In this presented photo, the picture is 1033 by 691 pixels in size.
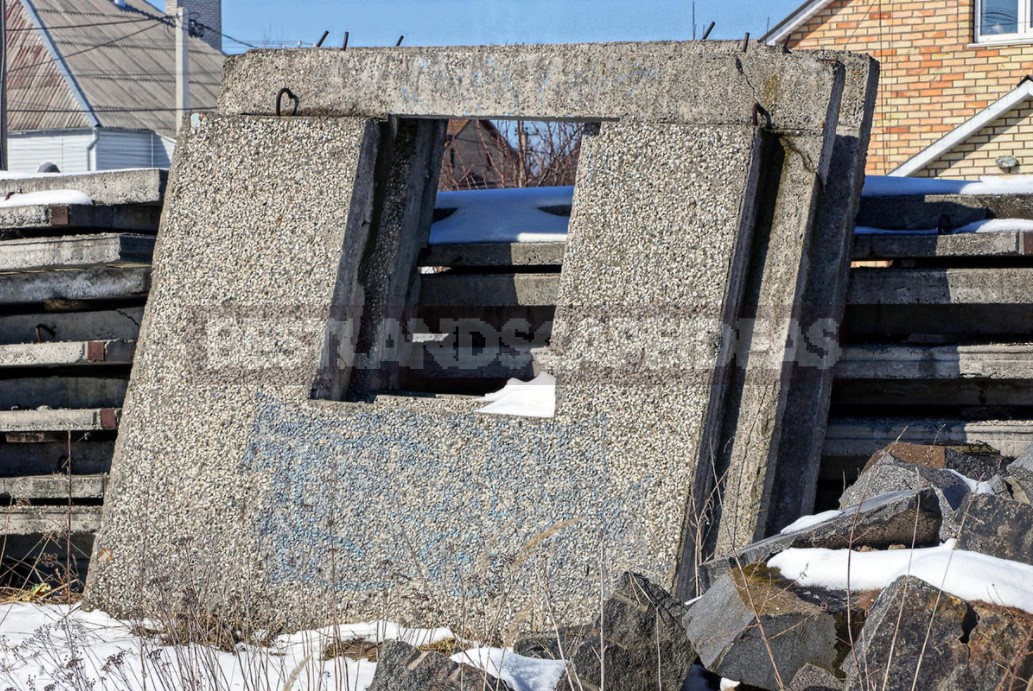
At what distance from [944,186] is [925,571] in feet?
8.17

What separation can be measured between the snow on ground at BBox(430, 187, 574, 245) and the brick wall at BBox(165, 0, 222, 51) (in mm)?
26057

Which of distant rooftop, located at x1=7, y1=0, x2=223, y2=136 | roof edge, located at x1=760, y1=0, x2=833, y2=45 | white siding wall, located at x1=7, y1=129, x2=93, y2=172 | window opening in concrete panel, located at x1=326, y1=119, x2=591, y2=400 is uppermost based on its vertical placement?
distant rooftop, located at x1=7, y1=0, x2=223, y2=136

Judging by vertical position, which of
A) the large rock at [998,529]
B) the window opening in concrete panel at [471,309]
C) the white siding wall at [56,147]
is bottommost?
the large rock at [998,529]

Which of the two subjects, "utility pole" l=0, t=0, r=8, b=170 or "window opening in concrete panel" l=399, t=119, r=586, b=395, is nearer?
"window opening in concrete panel" l=399, t=119, r=586, b=395

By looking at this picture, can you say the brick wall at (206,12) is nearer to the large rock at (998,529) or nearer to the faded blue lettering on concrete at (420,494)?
the faded blue lettering on concrete at (420,494)

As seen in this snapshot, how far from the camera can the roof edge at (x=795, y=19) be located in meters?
12.9

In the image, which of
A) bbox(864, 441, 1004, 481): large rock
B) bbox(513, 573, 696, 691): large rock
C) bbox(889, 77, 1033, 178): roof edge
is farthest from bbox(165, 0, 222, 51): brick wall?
bbox(513, 573, 696, 691): large rock

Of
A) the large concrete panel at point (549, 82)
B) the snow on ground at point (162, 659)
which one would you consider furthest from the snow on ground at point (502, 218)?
the snow on ground at point (162, 659)

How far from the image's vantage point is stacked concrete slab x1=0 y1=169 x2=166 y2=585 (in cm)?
502

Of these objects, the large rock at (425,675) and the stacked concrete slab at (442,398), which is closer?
the large rock at (425,675)

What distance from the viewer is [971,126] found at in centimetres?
1134

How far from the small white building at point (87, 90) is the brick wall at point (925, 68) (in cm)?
1511

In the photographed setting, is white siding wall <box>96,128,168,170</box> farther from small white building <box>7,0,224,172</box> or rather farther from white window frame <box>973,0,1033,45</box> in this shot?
white window frame <box>973,0,1033,45</box>

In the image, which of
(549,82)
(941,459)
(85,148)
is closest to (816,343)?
(941,459)
